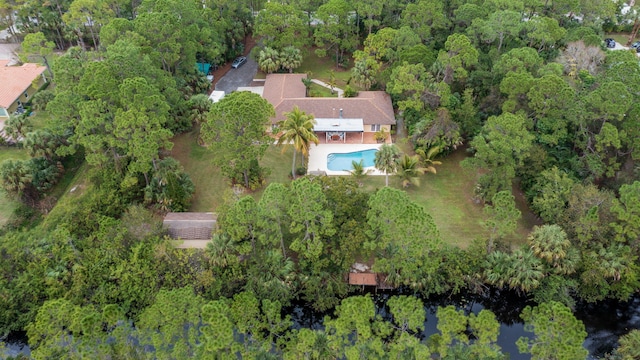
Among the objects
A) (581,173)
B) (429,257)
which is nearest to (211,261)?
(429,257)

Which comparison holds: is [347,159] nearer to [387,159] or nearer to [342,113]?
[342,113]

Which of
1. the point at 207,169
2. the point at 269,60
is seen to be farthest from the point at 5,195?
the point at 269,60

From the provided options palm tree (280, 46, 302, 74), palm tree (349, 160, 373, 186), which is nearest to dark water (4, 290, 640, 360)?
palm tree (349, 160, 373, 186)

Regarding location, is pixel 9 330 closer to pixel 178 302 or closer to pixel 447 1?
pixel 178 302

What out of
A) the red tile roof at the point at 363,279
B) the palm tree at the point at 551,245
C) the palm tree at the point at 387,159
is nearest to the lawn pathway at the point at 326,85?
the palm tree at the point at 387,159

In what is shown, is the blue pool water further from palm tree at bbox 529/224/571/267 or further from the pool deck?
palm tree at bbox 529/224/571/267

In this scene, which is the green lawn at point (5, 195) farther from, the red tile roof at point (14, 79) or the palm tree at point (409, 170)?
the palm tree at point (409, 170)
